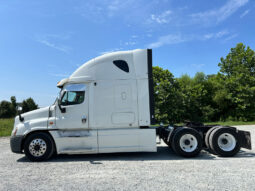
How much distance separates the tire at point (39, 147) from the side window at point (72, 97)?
128cm

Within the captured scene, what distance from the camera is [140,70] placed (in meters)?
5.49

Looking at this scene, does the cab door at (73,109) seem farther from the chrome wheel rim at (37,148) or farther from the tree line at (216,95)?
the tree line at (216,95)

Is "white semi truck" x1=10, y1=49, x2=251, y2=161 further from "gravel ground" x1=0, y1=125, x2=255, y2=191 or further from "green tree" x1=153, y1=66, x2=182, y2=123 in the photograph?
"green tree" x1=153, y1=66, x2=182, y2=123

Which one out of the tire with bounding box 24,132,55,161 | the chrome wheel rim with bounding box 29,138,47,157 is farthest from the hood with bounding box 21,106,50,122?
the chrome wheel rim with bounding box 29,138,47,157

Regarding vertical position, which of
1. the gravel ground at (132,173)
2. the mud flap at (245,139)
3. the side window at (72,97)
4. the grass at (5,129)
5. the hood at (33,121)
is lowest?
the gravel ground at (132,173)

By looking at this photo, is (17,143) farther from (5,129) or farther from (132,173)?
(5,129)

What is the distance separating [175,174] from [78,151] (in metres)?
3.08

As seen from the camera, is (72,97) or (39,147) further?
(72,97)

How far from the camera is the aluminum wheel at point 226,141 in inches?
216

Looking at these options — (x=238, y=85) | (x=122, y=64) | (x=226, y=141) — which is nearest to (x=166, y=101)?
(x=238, y=85)

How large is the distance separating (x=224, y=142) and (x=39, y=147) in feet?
20.4

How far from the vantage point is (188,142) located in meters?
5.52

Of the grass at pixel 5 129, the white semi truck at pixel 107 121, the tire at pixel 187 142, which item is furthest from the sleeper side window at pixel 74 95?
the grass at pixel 5 129

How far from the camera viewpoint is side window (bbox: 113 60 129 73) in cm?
552
